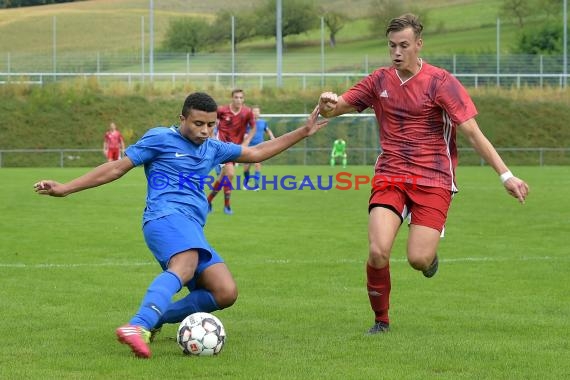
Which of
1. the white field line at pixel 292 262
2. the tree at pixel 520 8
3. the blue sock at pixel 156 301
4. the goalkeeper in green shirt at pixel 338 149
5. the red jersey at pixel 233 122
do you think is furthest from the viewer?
the tree at pixel 520 8

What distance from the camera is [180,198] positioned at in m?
7.41

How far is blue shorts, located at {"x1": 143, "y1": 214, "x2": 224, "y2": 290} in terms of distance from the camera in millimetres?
7164

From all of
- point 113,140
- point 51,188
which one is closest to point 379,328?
point 51,188

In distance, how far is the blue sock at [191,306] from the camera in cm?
738

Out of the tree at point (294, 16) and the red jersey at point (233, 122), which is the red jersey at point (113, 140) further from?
the tree at point (294, 16)

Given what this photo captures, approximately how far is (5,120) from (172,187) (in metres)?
40.5

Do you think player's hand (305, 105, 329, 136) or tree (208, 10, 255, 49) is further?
tree (208, 10, 255, 49)

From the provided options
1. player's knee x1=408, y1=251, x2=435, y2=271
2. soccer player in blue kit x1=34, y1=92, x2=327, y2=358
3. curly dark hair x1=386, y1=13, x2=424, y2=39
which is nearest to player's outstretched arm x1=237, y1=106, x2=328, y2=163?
soccer player in blue kit x1=34, y1=92, x2=327, y2=358

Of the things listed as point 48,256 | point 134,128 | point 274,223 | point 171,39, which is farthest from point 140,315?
point 171,39

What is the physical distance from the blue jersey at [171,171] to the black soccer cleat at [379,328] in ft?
4.66

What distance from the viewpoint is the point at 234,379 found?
618 centimetres

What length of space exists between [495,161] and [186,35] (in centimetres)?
6490

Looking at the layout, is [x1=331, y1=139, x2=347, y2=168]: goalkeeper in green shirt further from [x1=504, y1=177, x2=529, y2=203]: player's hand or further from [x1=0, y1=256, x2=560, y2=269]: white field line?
[x1=504, y1=177, x2=529, y2=203]: player's hand

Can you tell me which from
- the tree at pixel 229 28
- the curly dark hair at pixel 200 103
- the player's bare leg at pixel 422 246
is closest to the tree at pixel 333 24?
the tree at pixel 229 28
